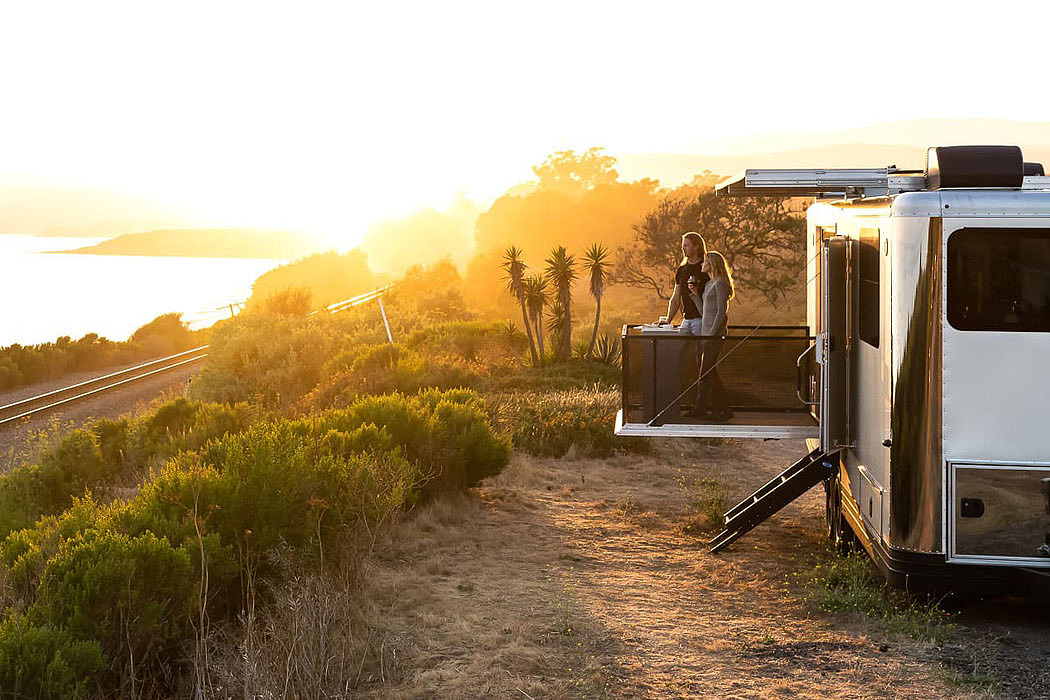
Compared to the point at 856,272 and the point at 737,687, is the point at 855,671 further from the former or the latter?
the point at 856,272

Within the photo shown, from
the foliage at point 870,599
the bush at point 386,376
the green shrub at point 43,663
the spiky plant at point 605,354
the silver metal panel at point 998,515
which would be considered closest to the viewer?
the green shrub at point 43,663

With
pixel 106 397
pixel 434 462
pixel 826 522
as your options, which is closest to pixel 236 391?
pixel 106 397

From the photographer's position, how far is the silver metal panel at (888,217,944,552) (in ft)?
20.5

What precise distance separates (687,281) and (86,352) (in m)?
29.4

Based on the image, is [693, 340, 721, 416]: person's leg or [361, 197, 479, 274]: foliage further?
[361, 197, 479, 274]: foliage

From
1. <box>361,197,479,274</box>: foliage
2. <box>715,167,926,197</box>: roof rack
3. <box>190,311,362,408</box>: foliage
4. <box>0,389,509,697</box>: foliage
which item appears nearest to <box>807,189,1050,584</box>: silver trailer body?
<box>715,167,926,197</box>: roof rack

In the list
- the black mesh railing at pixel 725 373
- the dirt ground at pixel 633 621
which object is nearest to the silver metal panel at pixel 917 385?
the dirt ground at pixel 633 621

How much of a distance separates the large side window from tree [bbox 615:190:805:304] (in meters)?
26.9

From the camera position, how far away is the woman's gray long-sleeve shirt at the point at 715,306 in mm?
9367

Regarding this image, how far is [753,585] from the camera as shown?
813cm

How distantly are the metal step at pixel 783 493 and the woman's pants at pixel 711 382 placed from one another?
90 centimetres

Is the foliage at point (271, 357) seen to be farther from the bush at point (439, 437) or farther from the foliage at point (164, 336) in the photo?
the bush at point (439, 437)

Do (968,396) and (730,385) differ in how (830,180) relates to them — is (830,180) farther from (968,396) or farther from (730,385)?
(968,396)

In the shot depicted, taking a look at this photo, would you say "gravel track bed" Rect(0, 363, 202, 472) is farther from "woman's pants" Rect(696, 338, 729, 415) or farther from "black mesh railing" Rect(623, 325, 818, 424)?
"woman's pants" Rect(696, 338, 729, 415)
